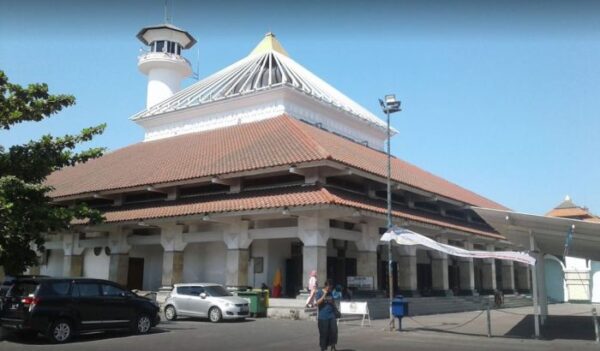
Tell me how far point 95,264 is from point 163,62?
63.3ft

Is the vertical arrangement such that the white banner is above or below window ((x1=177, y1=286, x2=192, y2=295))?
above

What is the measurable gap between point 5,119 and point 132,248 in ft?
44.2

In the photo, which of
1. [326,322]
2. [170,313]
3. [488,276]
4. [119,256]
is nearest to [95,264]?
[119,256]

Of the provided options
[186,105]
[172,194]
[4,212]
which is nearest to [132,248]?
[172,194]

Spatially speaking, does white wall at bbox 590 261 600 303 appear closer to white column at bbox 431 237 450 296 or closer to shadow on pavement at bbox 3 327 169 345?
white column at bbox 431 237 450 296

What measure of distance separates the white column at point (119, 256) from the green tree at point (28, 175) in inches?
365

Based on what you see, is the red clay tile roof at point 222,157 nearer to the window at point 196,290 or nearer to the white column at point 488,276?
the white column at point 488,276

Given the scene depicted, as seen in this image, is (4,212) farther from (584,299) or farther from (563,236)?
(584,299)

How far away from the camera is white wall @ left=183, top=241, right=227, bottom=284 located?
79.4ft

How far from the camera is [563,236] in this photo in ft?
48.5

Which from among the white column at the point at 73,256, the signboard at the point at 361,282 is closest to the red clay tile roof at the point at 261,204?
the signboard at the point at 361,282

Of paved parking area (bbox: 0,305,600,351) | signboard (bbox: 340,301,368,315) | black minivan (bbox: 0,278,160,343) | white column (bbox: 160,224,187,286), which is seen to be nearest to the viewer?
paved parking area (bbox: 0,305,600,351)

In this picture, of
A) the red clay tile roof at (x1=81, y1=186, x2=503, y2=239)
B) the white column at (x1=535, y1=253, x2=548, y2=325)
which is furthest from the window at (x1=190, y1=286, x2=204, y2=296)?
the white column at (x1=535, y1=253, x2=548, y2=325)

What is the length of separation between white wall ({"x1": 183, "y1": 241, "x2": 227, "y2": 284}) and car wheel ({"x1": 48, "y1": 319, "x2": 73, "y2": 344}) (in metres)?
11.3
